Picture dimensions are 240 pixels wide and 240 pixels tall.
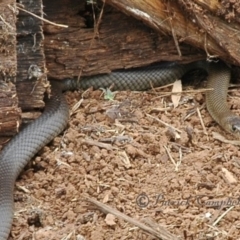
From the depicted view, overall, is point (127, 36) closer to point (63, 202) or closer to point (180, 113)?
point (180, 113)

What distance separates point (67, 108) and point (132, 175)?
100cm

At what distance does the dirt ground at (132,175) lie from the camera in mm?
4516

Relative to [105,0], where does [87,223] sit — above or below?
below

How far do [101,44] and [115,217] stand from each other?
193cm

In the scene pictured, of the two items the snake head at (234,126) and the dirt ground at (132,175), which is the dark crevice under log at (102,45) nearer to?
the dirt ground at (132,175)

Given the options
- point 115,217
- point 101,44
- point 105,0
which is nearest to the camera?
point 115,217

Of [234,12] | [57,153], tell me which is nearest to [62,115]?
[57,153]

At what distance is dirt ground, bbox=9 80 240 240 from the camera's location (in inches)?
178

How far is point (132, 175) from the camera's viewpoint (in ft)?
16.5

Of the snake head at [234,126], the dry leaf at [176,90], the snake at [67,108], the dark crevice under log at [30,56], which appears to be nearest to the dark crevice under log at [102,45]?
the snake at [67,108]

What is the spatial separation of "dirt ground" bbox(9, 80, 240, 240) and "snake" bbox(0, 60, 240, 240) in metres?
0.08

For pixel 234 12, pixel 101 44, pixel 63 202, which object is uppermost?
pixel 234 12

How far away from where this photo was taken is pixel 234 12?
5742 millimetres

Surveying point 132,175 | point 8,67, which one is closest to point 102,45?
point 8,67
